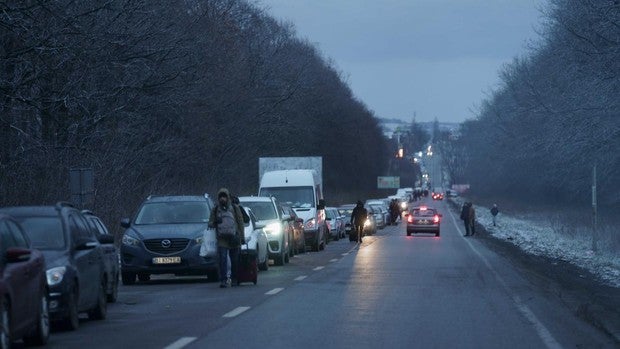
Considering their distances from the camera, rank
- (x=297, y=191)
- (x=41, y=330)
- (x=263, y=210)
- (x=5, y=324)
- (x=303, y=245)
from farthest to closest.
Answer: (x=297, y=191) → (x=303, y=245) → (x=263, y=210) → (x=41, y=330) → (x=5, y=324)

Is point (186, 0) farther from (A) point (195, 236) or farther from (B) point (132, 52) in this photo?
(A) point (195, 236)

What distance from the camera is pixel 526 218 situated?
82750mm

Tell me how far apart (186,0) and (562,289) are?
1837 inches

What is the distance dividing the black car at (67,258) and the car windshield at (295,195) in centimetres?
2808

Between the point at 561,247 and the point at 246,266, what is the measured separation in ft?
79.9

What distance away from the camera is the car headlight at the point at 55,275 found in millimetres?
13745

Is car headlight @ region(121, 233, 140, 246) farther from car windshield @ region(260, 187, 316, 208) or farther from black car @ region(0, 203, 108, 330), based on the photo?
car windshield @ region(260, 187, 316, 208)

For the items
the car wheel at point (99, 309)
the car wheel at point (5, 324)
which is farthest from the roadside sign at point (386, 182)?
the car wheel at point (5, 324)

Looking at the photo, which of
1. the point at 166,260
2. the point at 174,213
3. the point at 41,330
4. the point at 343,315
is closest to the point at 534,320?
the point at 343,315

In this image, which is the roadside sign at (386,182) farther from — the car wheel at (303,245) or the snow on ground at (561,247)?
the car wheel at (303,245)

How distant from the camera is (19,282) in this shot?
11.5 metres

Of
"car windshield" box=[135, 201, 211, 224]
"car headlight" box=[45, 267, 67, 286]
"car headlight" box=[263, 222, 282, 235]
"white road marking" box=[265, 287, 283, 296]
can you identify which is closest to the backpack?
"white road marking" box=[265, 287, 283, 296]

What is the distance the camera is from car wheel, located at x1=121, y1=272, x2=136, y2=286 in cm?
2409

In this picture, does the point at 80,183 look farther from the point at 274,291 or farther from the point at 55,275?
the point at 55,275
